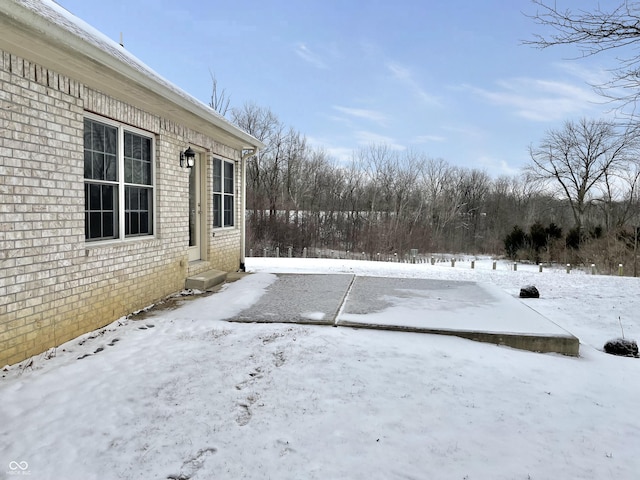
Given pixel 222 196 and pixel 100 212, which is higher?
pixel 222 196

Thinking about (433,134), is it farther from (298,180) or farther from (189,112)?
(189,112)

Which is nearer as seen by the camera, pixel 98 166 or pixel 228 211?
pixel 98 166

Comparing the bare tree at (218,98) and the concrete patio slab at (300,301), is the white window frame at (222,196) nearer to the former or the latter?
the concrete patio slab at (300,301)

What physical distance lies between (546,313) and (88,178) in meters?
7.03

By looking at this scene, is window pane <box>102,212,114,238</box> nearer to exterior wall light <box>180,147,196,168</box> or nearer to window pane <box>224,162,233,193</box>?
exterior wall light <box>180,147,196,168</box>

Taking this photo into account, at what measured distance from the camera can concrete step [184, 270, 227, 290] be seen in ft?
22.3

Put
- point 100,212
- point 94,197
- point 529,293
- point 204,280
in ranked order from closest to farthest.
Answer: point 94,197 → point 100,212 → point 204,280 → point 529,293

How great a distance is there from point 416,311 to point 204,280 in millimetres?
3556

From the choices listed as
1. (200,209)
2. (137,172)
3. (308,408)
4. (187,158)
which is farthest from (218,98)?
(308,408)

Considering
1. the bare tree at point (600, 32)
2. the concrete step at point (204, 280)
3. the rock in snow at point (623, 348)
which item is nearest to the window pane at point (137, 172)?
the concrete step at point (204, 280)

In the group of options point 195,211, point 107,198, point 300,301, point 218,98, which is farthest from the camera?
point 218,98

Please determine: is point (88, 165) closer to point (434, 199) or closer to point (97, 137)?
point (97, 137)

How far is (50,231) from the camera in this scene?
150 inches

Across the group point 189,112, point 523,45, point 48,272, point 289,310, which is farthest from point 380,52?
point 48,272
